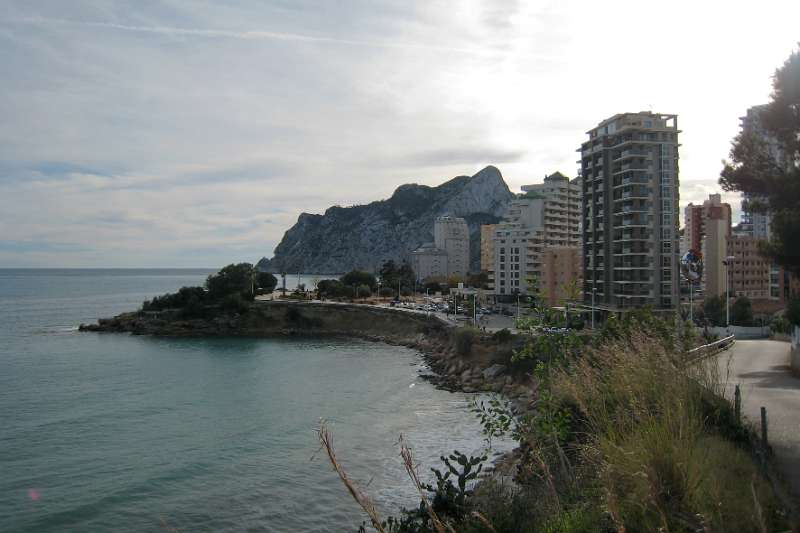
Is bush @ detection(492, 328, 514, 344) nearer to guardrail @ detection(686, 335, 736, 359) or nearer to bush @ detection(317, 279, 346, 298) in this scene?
guardrail @ detection(686, 335, 736, 359)

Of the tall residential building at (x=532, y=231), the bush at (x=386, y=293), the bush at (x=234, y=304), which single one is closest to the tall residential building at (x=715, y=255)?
the tall residential building at (x=532, y=231)

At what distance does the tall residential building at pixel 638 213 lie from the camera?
137ft

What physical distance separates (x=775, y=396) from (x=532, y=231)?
182ft

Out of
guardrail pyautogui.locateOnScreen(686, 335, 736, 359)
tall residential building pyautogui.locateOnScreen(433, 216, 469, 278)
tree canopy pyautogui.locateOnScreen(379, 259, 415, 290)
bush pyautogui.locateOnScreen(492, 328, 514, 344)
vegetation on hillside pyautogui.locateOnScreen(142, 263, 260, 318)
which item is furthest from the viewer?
tall residential building pyautogui.locateOnScreen(433, 216, 469, 278)

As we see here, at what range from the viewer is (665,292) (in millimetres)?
41625

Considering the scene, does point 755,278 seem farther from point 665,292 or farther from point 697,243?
point 665,292

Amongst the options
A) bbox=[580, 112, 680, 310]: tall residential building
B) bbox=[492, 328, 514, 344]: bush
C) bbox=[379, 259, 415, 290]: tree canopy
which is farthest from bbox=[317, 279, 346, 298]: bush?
bbox=[492, 328, 514, 344]: bush

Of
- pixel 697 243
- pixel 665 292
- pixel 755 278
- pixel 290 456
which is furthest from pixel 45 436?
pixel 697 243

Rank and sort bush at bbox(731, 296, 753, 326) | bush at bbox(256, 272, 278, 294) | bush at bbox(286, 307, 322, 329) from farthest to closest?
bush at bbox(256, 272, 278, 294) → bush at bbox(286, 307, 322, 329) → bush at bbox(731, 296, 753, 326)

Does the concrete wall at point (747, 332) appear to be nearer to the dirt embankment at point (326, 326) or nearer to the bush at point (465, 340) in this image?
the dirt embankment at point (326, 326)

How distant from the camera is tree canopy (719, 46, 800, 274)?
10531mm

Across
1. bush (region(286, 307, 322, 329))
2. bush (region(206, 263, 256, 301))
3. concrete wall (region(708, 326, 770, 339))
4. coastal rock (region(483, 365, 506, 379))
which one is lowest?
coastal rock (region(483, 365, 506, 379))

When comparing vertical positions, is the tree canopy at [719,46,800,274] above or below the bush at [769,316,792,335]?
above

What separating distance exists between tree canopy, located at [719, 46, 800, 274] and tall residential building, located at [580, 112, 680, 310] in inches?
1230
